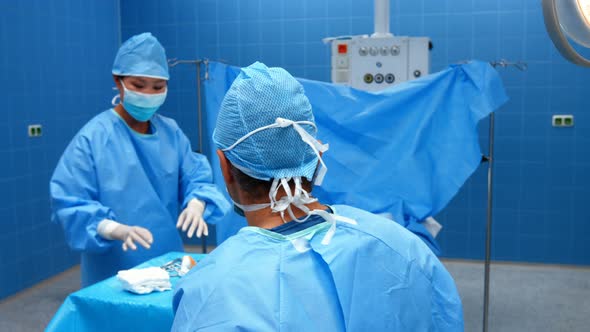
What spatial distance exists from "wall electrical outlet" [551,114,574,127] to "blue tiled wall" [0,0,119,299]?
3034 millimetres

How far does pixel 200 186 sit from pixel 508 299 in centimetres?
212

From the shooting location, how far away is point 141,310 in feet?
5.75

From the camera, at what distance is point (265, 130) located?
1005 millimetres

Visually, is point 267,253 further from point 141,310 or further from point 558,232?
point 558,232

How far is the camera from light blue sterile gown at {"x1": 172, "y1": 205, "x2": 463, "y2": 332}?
0.91 m

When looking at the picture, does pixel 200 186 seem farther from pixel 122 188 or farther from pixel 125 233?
pixel 125 233

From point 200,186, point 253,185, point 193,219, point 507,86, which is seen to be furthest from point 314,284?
point 507,86

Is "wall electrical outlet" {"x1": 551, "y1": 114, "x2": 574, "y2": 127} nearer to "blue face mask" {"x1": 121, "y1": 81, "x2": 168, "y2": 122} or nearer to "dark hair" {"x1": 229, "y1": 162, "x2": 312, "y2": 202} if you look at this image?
"blue face mask" {"x1": 121, "y1": 81, "x2": 168, "y2": 122}

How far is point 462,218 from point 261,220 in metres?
3.48

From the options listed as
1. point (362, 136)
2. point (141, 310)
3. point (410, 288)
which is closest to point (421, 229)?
point (362, 136)

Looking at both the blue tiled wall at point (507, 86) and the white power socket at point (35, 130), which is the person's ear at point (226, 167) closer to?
the white power socket at point (35, 130)

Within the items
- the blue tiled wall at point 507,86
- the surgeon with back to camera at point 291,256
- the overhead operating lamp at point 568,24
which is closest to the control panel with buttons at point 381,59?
the blue tiled wall at point 507,86

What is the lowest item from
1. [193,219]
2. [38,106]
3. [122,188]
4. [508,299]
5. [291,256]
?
[508,299]

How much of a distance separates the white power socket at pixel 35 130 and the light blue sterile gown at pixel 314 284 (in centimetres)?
307
